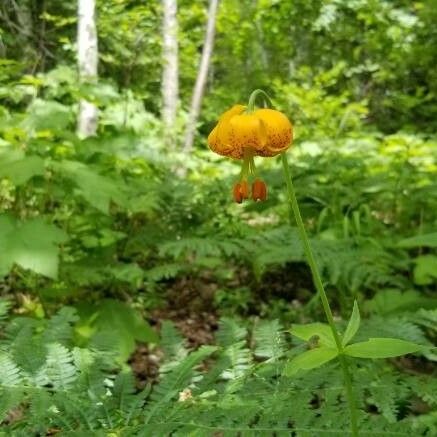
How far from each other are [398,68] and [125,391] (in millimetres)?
7478

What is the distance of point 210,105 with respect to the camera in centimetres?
1205

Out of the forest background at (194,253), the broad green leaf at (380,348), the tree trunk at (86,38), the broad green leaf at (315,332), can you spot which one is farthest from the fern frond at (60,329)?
the tree trunk at (86,38)

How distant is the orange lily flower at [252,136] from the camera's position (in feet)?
3.61

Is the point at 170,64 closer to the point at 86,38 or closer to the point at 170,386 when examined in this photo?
the point at 86,38

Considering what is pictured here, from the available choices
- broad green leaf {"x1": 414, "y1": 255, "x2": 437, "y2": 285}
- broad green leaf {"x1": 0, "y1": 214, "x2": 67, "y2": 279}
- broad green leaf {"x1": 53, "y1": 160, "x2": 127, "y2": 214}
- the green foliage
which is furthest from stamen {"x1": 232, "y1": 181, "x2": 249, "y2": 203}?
broad green leaf {"x1": 414, "y1": 255, "x2": 437, "y2": 285}

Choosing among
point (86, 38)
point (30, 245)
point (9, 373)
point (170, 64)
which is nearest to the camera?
point (9, 373)

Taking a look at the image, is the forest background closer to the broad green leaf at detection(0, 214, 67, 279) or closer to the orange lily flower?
the broad green leaf at detection(0, 214, 67, 279)

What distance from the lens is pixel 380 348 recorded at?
116 cm

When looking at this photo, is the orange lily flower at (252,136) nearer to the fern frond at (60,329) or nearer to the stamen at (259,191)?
the stamen at (259,191)

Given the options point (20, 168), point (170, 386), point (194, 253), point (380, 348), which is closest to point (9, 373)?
point (170, 386)

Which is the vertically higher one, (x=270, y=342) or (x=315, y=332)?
(x=315, y=332)

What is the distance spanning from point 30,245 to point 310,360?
1.77 metres

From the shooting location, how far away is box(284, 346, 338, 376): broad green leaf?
1151 millimetres

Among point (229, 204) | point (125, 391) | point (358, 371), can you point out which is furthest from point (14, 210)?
point (358, 371)
